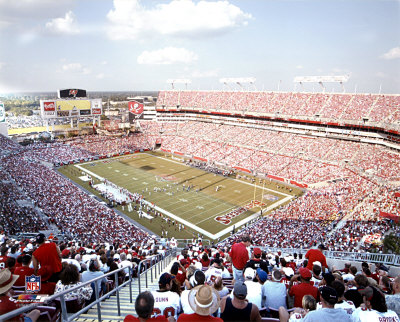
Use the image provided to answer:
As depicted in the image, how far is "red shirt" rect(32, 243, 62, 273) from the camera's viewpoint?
5083 mm

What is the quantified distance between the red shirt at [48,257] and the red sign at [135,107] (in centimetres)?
6492

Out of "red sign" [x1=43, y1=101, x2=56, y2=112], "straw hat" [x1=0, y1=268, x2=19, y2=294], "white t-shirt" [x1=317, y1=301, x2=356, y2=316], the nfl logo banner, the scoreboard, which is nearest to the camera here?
"straw hat" [x1=0, y1=268, x2=19, y2=294]

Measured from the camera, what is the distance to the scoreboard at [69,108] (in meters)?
51.8

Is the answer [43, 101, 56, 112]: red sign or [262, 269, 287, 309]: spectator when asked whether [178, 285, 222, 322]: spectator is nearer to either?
[262, 269, 287, 309]: spectator

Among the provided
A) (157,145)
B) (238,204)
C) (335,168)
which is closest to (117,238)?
(238,204)

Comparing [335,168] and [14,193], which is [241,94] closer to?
[335,168]

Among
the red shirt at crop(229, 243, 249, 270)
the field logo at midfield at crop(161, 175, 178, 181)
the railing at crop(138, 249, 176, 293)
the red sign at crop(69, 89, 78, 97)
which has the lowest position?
the field logo at midfield at crop(161, 175, 178, 181)

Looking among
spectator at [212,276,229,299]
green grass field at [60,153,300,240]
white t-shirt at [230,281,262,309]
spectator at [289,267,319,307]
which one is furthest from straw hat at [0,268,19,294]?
green grass field at [60,153,300,240]

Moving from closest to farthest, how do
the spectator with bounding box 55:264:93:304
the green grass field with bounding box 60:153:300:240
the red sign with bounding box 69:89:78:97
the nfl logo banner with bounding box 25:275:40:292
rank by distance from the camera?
the nfl logo banner with bounding box 25:275:40:292, the spectator with bounding box 55:264:93:304, the green grass field with bounding box 60:153:300:240, the red sign with bounding box 69:89:78:97

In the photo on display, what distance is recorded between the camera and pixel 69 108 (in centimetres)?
5475

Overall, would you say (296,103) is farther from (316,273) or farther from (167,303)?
(167,303)

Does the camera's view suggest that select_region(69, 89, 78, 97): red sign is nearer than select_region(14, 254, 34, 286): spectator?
No

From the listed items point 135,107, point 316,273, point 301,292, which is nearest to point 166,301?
point 301,292

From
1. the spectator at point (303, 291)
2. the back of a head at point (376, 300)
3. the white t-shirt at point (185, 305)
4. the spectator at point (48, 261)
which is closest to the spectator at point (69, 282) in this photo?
the spectator at point (48, 261)
